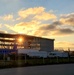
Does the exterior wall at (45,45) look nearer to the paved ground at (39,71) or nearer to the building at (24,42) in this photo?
the building at (24,42)

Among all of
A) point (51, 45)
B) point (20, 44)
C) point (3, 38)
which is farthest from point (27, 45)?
point (3, 38)

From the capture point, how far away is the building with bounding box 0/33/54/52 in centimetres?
9893

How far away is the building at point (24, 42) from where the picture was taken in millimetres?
98931

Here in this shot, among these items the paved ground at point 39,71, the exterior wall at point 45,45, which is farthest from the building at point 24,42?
the paved ground at point 39,71

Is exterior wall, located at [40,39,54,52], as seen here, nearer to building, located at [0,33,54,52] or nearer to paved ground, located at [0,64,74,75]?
building, located at [0,33,54,52]

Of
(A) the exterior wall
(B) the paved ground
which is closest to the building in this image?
(A) the exterior wall

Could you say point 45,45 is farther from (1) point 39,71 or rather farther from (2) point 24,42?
(1) point 39,71

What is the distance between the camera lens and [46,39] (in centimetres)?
13250

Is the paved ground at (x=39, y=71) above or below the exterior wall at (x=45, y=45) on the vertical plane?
below

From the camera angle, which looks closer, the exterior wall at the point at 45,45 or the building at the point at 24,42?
the building at the point at 24,42

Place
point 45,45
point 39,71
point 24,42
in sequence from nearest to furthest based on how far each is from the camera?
point 39,71, point 24,42, point 45,45

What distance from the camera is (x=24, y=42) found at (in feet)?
404

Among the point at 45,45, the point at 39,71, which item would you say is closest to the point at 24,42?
the point at 45,45

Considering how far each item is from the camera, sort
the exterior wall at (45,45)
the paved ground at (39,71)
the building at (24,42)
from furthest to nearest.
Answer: the exterior wall at (45,45) < the building at (24,42) < the paved ground at (39,71)
